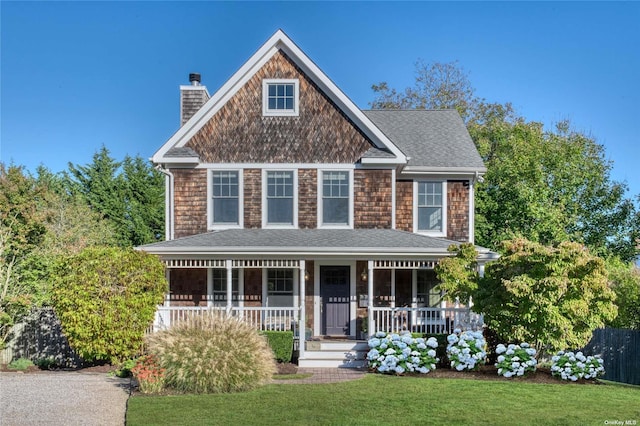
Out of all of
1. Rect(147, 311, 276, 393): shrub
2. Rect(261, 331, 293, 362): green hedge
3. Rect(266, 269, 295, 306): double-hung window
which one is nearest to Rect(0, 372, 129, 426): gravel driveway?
Rect(147, 311, 276, 393): shrub

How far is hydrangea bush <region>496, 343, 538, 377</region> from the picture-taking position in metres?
14.0

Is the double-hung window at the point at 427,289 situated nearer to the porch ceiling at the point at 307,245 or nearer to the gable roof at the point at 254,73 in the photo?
the porch ceiling at the point at 307,245

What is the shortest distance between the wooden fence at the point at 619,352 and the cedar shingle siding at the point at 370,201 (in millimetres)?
7791

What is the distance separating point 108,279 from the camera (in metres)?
15.2

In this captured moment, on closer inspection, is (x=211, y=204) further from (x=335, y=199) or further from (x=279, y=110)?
(x=335, y=199)

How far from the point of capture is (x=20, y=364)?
626 inches

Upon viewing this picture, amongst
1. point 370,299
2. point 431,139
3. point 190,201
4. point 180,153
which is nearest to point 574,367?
point 370,299

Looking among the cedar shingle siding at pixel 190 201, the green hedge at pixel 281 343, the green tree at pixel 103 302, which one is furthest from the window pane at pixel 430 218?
the green tree at pixel 103 302

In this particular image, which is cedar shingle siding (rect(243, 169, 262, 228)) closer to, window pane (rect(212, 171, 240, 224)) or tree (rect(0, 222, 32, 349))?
window pane (rect(212, 171, 240, 224))

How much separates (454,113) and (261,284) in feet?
33.6

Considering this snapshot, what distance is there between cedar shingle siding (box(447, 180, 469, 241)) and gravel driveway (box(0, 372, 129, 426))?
10.6 meters

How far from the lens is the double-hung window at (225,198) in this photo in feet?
61.7

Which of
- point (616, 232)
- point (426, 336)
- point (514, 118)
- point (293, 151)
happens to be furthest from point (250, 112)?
point (514, 118)

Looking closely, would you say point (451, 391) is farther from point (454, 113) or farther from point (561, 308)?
point (454, 113)
